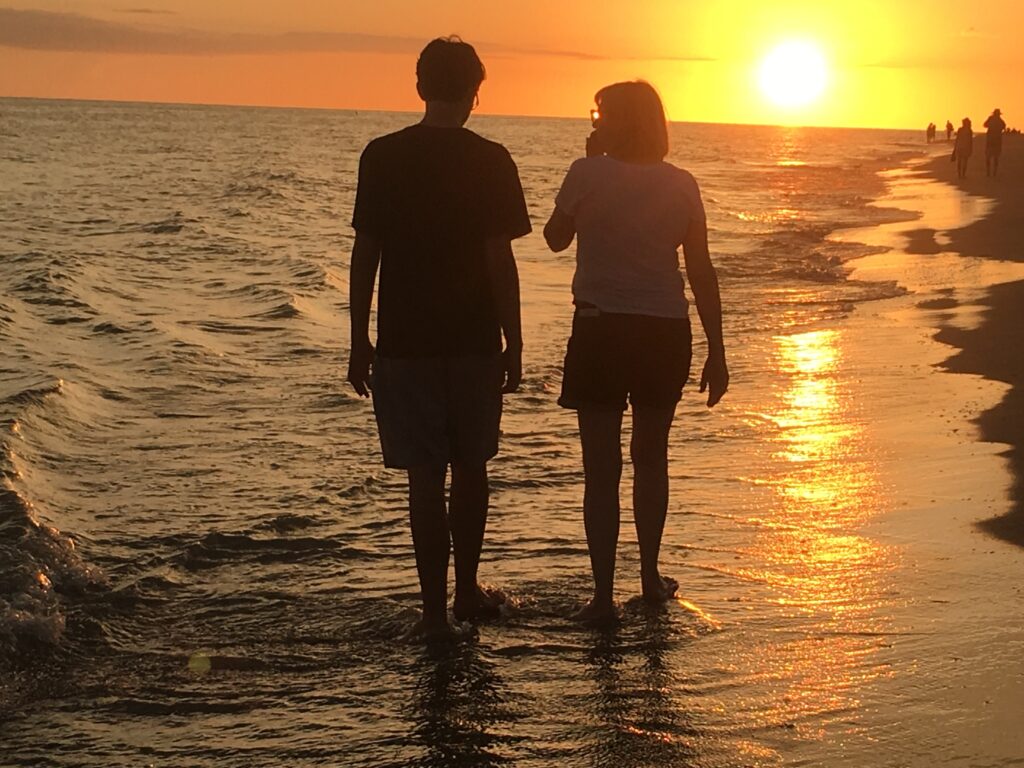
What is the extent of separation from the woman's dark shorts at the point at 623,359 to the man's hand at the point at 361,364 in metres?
0.64

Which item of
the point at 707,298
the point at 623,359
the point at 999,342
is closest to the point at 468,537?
the point at 623,359

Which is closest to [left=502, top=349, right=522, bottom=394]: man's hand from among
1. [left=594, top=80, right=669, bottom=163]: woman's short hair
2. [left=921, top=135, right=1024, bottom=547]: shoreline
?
[left=594, top=80, right=669, bottom=163]: woman's short hair

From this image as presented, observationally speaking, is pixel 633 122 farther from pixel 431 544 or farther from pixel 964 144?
pixel 964 144

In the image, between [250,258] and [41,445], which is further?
[250,258]

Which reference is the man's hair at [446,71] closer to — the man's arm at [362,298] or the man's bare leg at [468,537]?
the man's arm at [362,298]

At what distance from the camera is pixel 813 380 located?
955cm

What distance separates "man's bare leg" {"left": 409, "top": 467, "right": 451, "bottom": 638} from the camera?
452 centimetres

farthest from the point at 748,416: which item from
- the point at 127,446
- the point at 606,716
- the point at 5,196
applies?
the point at 5,196

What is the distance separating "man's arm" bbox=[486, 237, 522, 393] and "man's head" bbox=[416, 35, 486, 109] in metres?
0.48

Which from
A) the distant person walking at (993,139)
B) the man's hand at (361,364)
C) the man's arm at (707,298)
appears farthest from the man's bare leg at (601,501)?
the distant person walking at (993,139)

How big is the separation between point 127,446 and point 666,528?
11.8 ft

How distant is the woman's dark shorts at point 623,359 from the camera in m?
4.51

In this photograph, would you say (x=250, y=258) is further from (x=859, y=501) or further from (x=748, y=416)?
(x=859, y=501)

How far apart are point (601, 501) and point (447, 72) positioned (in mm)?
1498
